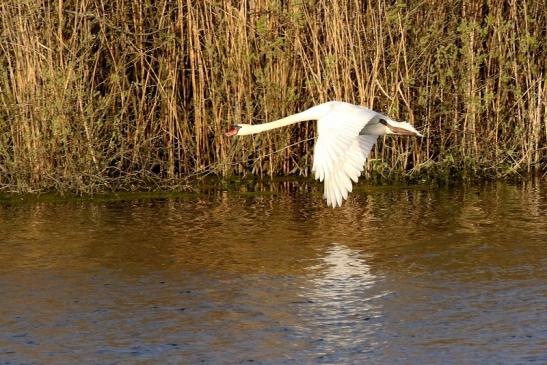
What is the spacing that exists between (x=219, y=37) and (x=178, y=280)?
496 centimetres

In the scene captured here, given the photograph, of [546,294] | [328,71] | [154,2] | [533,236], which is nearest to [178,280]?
[546,294]

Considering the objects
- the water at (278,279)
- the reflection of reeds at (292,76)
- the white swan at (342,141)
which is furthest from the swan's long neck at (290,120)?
the reflection of reeds at (292,76)

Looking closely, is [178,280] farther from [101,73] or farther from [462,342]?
[101,73]

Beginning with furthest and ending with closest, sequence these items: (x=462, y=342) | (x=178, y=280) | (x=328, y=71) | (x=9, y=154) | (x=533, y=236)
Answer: (x=328, y=71) < (x=9, y=154) < (x=533, y=236) < (x=178, y=280) < (x=462, y=342)

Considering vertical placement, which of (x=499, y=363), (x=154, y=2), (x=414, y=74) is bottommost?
(x=499, y=363)

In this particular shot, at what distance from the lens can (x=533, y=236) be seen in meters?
8.74

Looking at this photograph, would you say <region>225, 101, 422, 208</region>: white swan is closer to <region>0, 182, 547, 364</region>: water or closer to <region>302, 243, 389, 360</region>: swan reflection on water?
<region>302, 243, 389, 360</region>: swan reflection on water

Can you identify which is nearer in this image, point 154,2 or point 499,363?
point 499,363

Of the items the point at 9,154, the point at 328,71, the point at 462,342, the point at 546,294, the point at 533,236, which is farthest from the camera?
the point at 328,71

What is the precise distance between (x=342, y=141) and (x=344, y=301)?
153 centimetres

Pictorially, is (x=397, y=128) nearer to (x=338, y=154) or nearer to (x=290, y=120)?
(x=290, y=120)

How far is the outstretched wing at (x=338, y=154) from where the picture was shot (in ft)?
25.5

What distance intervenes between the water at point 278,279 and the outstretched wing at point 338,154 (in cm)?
52

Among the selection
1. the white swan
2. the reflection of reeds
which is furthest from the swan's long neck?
the reflection of reeds
